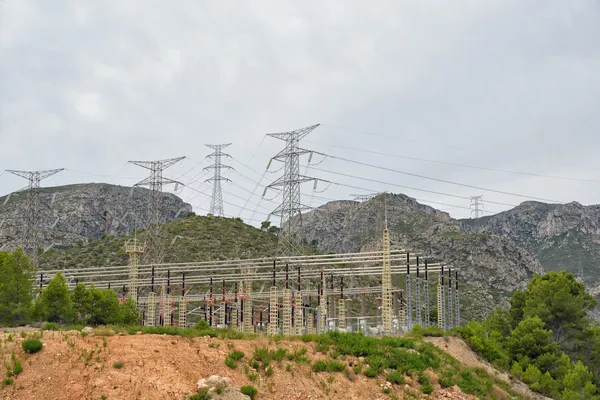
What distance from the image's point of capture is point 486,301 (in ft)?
310

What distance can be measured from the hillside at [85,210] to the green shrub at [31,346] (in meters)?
98.3

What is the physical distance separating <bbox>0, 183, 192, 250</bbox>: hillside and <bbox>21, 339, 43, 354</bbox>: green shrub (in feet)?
323

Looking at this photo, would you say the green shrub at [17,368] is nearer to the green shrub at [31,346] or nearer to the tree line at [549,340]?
the green shrub at [31,346]

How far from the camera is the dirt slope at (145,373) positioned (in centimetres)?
1777

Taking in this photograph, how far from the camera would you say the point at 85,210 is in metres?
137

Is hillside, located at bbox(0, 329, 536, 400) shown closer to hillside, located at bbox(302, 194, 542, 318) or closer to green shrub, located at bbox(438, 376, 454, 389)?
green shrub, located at bbox(438, 376, 454, 389)

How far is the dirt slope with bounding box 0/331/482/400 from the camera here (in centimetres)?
1777

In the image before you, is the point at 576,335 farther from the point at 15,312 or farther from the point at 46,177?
the point at 46,177

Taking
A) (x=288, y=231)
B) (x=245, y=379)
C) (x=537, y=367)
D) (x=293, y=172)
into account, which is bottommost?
(x=537, y=367)

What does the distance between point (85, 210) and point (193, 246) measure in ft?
225

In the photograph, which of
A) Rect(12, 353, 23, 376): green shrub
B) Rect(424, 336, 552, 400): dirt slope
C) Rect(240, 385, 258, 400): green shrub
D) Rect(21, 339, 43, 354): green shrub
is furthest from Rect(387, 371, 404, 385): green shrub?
Rect(12, 353, 23, 376): green shrub

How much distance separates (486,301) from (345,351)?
76776mm

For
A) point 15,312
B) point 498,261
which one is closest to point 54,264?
point 15,312

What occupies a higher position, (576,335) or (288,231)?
(288,231)
